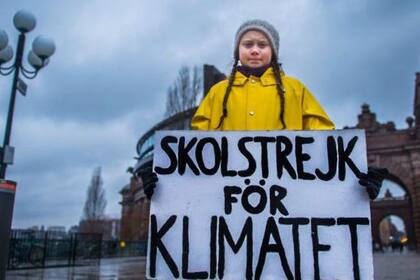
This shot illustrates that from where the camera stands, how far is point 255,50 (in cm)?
308

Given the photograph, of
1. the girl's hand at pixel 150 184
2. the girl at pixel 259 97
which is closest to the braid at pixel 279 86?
the girl at pixel 259 97

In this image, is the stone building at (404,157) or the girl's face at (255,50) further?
the stone building at (404,157)

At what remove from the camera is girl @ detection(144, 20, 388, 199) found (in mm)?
2867

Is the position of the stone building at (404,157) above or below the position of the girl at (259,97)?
above

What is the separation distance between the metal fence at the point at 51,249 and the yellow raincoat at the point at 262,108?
557 inches

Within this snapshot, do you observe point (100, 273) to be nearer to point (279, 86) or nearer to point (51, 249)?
point (51, 249)

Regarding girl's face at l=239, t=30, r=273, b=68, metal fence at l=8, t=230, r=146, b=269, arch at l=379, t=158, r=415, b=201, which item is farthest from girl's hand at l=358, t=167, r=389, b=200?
arch at l=379, t=158, r=415, b=201

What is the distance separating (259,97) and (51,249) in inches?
681

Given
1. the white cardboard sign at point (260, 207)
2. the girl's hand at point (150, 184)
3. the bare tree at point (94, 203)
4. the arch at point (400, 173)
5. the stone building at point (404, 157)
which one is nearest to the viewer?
the white cardboard sign at point (260, 207)

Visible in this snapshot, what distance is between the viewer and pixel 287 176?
256 centimetres

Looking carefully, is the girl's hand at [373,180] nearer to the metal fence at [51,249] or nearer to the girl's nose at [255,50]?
the girl's nose at [255,50]

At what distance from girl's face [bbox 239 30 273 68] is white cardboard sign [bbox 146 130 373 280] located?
0.68 meters

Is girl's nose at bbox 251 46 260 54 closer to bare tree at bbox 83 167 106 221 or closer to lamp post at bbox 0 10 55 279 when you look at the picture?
lamp post at bbox 0 10 55 279

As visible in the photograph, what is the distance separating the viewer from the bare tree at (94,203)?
184ft
